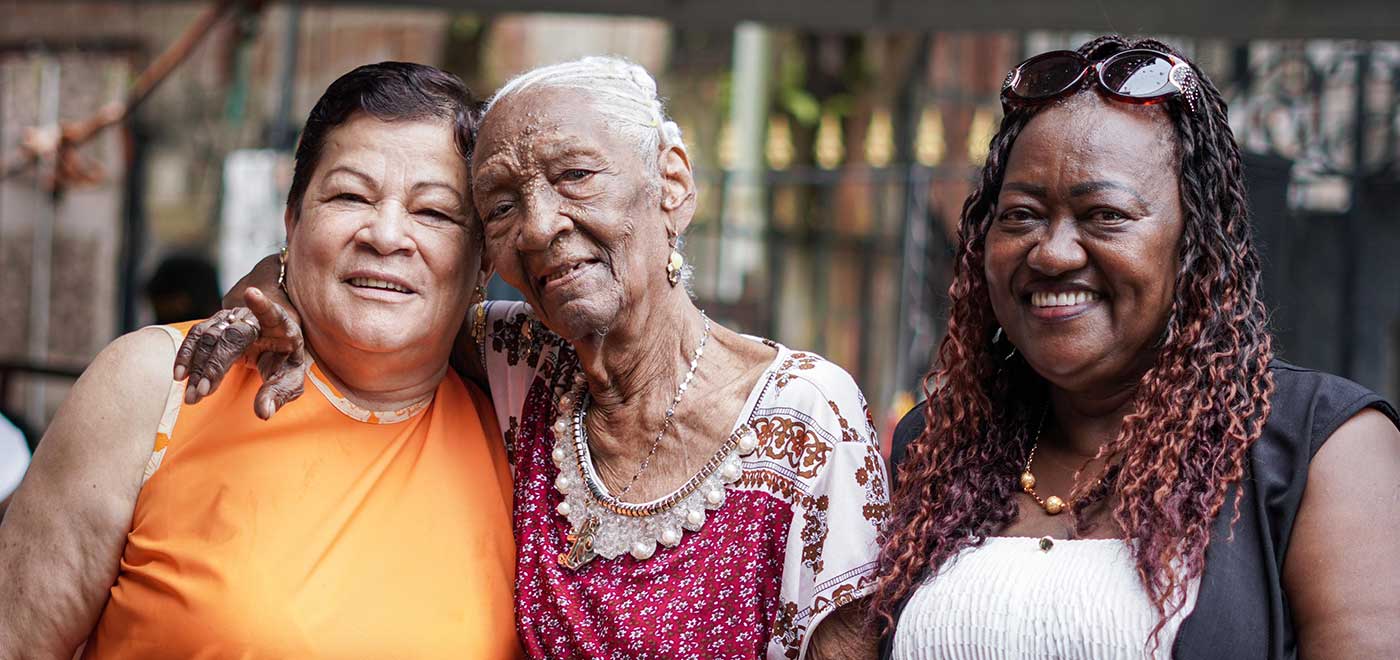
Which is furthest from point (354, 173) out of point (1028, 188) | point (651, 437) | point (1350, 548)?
point (1350, 548)

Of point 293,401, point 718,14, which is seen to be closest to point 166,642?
point 293,401

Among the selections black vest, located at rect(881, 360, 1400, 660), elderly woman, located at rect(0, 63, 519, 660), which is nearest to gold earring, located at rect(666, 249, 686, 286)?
elderly woman, located at rect(0, 63, 519, 660)

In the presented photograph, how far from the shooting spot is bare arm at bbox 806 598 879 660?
249cm

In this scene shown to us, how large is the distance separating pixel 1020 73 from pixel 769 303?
5745 millimetres

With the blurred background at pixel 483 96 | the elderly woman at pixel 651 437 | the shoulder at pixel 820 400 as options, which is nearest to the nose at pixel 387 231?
the elderly woman at pixel 651 437

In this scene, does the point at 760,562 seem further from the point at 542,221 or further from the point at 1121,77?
the point at 1121,77

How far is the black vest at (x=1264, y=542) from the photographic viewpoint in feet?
6.75

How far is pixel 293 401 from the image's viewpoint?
262 centimetres

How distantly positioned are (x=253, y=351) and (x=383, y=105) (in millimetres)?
548

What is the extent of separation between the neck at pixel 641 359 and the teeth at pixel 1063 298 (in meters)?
0.71

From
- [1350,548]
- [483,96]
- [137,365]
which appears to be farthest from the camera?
[483,96]

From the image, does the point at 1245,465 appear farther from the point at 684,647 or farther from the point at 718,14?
the point at 718,14

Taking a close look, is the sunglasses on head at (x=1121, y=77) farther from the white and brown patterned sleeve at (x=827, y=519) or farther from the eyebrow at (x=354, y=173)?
the eyebrow at (x=354, y=173)

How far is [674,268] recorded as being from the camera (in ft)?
8.73
